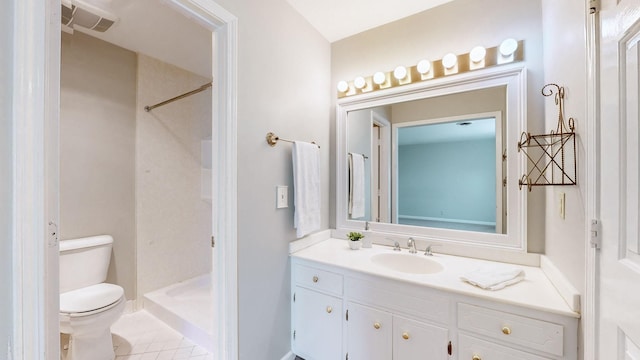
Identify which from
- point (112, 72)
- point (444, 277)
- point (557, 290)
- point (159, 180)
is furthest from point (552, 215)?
point (112, 72)

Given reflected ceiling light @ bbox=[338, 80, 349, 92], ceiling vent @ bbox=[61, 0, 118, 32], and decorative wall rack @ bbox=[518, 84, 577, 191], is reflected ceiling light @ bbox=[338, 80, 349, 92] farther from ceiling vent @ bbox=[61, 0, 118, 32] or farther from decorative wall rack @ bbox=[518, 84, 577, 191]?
ceiling vent @ bbox=[61, 0, 118, 32]

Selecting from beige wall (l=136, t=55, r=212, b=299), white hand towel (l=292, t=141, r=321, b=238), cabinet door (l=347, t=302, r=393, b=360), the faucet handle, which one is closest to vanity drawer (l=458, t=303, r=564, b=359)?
cabinet door (l=347, t=302, r=393, b=360)

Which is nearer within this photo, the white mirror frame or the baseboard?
the baseboard

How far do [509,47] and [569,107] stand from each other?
640mm

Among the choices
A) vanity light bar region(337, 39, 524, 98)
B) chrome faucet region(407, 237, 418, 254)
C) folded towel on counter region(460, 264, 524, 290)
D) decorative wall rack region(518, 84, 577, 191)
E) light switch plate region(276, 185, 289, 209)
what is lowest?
folded towel on counter region(460, 264, 524, 290)

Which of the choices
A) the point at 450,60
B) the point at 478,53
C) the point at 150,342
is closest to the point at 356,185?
the point at 450,60

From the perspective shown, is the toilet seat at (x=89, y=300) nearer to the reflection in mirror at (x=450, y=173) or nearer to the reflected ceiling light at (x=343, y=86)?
the reflection in mirror at (x=450, y=173)

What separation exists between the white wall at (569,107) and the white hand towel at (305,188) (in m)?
1.36

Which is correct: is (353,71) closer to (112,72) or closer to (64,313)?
(112,72)

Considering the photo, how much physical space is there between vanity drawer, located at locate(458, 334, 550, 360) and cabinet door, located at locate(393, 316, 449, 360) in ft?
0.24

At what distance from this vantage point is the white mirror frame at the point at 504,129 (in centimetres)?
152

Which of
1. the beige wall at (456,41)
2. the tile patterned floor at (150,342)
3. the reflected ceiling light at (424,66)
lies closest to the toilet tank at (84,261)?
the tile patterned floor at (150,342)

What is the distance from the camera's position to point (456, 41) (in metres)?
1.73

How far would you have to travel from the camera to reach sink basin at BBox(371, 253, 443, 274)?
1.67 m
